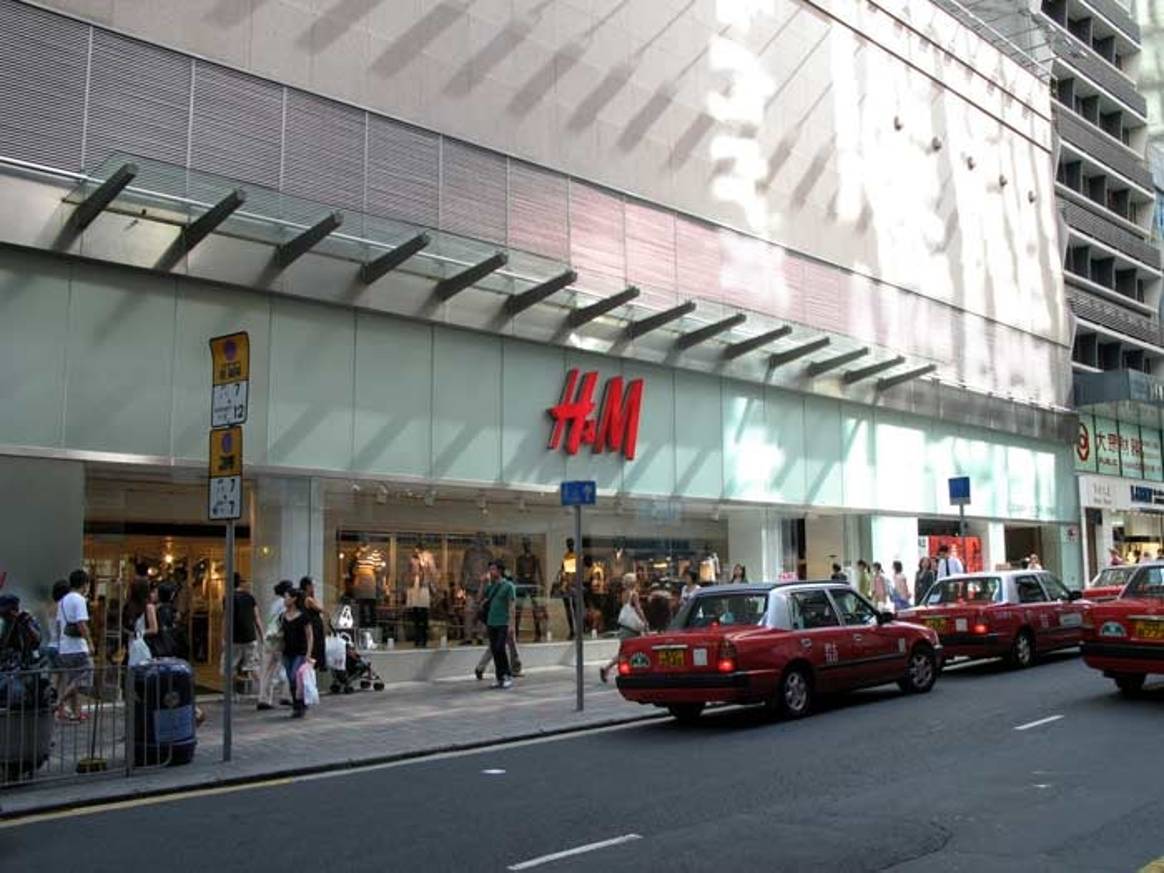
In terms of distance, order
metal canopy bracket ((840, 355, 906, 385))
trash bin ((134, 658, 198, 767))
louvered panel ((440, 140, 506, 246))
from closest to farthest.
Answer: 1. trash bin ((134, 658, 198, 767))
2. louvered panel ((440, 140, 506, 246))
3. metal canopy bracket ((840, 355, 906, 385))

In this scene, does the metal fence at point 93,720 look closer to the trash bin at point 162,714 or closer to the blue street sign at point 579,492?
the trash bin at point 162,714

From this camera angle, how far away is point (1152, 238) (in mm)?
45000

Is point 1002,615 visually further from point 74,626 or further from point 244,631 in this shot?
point 74,626

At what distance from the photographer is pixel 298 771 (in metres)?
9.62

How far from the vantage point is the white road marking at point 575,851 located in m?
6.22

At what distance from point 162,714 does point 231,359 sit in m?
3.28

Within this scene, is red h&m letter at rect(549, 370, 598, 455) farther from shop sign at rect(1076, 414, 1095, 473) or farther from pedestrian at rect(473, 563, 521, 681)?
shop sign at rect(1076, 414, 1095, 473)

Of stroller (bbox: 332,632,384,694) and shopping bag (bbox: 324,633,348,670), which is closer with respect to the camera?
shopping bag (bbox: 324,633,348,670)

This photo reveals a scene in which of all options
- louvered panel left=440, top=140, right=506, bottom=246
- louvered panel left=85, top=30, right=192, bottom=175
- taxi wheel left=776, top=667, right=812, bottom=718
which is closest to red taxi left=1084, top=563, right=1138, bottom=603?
taxi wheel left=776, top=667, right=812, bottom=718

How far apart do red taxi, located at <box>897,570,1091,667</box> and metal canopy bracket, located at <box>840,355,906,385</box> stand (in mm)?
8612

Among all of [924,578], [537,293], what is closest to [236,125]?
[537,293]

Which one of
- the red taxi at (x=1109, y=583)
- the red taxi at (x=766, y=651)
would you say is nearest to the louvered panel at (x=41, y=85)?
the red taxi at (x=766, y=651)

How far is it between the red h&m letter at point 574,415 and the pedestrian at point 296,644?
21.6 feet

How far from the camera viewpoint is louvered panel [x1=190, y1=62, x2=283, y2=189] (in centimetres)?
1477
